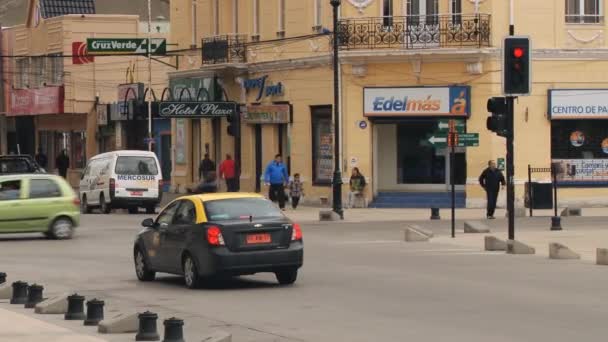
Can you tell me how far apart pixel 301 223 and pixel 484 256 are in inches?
505

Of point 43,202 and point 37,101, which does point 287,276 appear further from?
point 37,101

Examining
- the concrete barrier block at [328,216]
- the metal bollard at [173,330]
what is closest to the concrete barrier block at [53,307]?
the metal bollard at [173,330]

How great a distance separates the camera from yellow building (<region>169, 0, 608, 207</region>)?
4450 cm

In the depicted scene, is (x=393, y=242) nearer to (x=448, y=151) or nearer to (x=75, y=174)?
(x=448, y=151)

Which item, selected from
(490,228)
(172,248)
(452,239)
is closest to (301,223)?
(490,228)

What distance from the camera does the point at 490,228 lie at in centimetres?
3478

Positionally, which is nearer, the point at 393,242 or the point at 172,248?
the point at 172,248

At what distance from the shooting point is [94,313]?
51.7ft

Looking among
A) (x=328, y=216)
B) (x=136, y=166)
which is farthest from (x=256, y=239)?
(x=136, y=166)

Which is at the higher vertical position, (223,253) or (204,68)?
(204,68)

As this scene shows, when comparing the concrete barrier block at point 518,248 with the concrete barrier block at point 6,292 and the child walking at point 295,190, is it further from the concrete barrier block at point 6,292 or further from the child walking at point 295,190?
the child walking at point 295,190

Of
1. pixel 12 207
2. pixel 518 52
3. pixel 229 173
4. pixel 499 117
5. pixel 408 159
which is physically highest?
pixel 518 52

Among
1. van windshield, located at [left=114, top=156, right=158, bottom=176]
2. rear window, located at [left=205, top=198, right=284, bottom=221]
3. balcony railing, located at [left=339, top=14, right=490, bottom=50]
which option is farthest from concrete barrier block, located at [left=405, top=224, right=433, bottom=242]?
van windshield, located at [left=114, top=156, right=158, bottom=176]

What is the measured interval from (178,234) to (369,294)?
3399 millimetres
